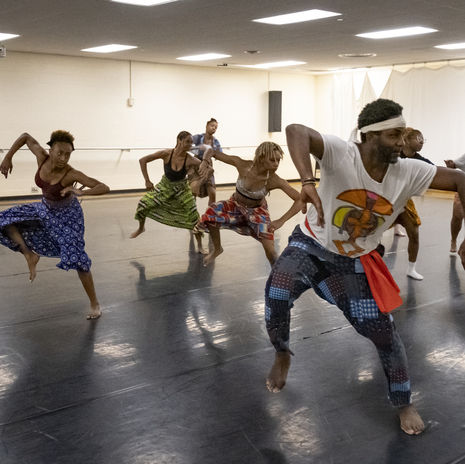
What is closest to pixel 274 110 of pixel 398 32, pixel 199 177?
pixel 398 32

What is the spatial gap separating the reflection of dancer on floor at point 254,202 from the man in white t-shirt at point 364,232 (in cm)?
213

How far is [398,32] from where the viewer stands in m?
8.62

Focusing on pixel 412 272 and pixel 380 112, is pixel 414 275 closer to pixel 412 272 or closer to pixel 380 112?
pixel 412 272

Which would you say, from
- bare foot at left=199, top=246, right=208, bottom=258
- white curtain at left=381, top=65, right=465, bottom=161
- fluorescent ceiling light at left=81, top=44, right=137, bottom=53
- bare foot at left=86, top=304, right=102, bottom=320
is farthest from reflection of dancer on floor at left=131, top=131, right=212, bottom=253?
white curtain at left=381, top=65, right=465, bottom=161

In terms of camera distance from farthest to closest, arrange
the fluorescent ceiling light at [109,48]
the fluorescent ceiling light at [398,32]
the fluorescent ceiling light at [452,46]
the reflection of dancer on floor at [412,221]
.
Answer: the fluorescent ceiling light at [109,48] → the fluorescent ceiling light at [452,46] → the fluorescent ceiling light at [398,32] → the reflection of dancer on floor at [412,221]

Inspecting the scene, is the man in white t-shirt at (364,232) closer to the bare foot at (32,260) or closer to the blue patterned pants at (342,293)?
the blue patterned pants at (342,293)

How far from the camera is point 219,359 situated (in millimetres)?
3473

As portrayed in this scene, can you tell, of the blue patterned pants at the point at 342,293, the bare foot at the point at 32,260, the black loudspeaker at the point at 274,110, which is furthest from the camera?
the black loudspeaker at the point at 274,110

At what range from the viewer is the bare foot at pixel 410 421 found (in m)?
2.62

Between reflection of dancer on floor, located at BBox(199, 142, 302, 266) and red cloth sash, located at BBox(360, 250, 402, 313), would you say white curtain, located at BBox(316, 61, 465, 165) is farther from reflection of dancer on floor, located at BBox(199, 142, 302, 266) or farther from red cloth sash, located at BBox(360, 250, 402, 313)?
red cloth sash, located at BBox(360, 250, 402, 313)

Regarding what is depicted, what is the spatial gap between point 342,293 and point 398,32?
6.92 metres

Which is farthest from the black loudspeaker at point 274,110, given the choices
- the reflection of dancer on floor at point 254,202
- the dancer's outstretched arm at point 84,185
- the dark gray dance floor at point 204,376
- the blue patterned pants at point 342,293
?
the blue patterned pants at point 342,293

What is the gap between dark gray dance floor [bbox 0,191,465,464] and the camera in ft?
8.22

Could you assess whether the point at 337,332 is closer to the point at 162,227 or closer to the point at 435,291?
the point at 435,291
